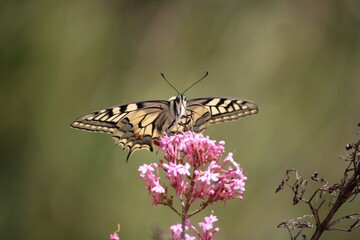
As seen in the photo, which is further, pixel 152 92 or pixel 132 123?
pixel 152 92

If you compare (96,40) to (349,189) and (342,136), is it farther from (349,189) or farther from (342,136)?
(349,189)

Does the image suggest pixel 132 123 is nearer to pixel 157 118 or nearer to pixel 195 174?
pixel 157 118

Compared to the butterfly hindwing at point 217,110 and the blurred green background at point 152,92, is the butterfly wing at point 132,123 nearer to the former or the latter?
the butterfly hindwing at point 217,110

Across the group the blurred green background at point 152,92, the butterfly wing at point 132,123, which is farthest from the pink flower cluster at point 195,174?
the blurred green background at point 152,92

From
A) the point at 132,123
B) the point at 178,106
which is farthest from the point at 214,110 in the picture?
the point at 132,123

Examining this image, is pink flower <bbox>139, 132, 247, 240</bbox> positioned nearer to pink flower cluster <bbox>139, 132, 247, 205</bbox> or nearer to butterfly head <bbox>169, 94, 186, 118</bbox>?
pink flower cluster <bbox>139, 132, 247, 205</bbox>

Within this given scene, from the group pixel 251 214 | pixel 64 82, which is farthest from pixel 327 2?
pixel 64 82
